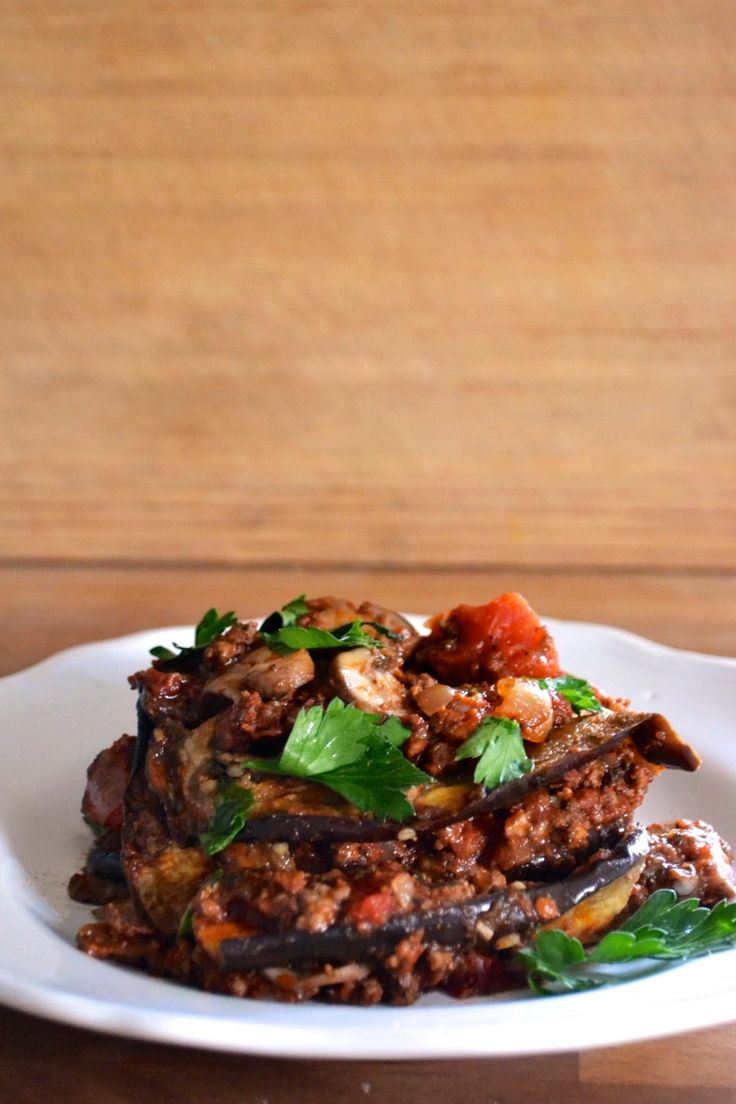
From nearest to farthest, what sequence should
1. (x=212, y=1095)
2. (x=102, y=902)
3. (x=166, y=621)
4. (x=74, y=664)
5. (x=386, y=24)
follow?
1. (x=212, y=1095)
2. (x=102, y=902)
3. (x=74, y=664)
4. (x=166, y=621)
5. (x=386, y=24)

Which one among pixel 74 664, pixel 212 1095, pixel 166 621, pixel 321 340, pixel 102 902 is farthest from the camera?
pixel 321 340

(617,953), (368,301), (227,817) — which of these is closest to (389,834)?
(227,817)

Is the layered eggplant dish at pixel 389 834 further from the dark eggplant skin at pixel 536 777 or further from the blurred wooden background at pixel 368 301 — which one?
the blurred wooden background at pixel 368 301

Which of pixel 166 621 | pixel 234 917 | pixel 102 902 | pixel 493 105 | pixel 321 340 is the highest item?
pixel 493 105

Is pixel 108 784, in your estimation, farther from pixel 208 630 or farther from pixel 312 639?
pixel 312 639

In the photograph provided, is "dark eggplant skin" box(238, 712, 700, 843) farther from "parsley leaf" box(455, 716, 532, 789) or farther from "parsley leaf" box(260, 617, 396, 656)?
"parsley leaf" box(260, 617, 396, 656)

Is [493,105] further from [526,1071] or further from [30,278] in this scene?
[526,1071]

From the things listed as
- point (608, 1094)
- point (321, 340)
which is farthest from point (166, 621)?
point (608, 1094)

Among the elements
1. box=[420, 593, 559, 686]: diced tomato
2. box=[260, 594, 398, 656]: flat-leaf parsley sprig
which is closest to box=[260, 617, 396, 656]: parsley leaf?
box=[260, 594, 398, 656]: flat-leaf parsley sprig

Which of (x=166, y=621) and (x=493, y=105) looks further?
(x=493, y=105)
